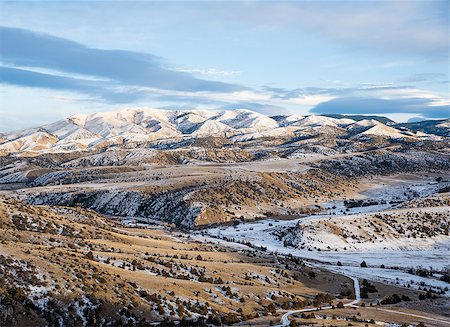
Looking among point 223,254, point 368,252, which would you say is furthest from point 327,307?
point 368,252

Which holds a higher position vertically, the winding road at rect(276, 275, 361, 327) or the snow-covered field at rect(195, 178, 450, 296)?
the winding road at rect(276, 275, 361, 327)

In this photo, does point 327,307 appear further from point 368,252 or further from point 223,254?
point 368,252

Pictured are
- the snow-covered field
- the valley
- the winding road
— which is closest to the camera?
the winding road

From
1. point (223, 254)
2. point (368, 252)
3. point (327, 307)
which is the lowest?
point (368, 252)

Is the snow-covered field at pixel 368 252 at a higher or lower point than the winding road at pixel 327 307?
lower

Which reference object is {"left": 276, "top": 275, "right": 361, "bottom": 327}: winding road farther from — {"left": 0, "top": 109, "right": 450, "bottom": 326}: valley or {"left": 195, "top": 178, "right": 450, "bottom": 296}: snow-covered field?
{"left": 195, "top": 178, "right": 450, "bottom": 296}: snow-covered field

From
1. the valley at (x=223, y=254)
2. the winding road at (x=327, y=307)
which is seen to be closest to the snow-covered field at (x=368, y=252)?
the valley at (x=223, y=254)

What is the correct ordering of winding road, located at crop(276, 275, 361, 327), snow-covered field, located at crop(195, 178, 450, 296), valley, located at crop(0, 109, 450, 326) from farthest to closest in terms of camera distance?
snow-covered field, located at crop(195, 178, 450, 296)
valley, located at crop(0, 109, 450, 326)
winding road, located at crop(276, 275, 361, 327)

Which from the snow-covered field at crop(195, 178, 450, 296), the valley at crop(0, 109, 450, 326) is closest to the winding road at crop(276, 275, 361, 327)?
the valley at crop(0, 109, 450, 326)

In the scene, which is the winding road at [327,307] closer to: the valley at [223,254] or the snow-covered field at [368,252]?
the valley at [223,254]

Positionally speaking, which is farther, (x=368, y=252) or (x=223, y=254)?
(x=368, y=252)

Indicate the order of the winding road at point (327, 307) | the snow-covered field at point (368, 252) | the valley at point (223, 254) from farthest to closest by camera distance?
the snow-covered field at point (368, 252), the valley at point (223, 254), the winding road at point (327, 307)

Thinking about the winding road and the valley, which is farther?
the valley
